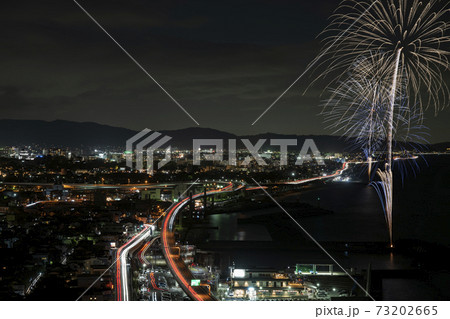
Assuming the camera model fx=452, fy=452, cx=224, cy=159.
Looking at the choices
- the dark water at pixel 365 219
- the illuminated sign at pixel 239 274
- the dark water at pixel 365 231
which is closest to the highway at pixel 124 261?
the illuminated sign at pixel 239 274

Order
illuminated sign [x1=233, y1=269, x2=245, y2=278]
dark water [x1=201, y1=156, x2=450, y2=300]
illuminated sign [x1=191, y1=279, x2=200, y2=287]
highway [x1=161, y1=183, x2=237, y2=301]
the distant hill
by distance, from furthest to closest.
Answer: the distant hill < dark water [x1=201, y1=156, x2=450, y2=300] < illuminated sign [x1=233, y1=269, x2=245, y2=278] < illuminated sign [x1=191, y1=279, x2=200, y2=287] < highway [x1=161, y1=183, x2=237, y2=301]

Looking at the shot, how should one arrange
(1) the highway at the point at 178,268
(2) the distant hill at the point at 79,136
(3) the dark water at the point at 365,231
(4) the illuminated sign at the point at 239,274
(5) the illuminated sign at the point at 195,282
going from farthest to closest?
(2) the distant hill at the point at 79,136
(3) the dark water at the point at 365,231
(4) the illuminated sign at the point at 239,274
(5) the illuminated sign at the point at 195,282
(1) the highway at the point at 178,268

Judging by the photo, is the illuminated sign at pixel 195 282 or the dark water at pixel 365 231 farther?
the dark water at pixel 365 231

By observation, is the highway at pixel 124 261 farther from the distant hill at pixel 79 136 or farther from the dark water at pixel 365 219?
the distant hill at pixel 79 136

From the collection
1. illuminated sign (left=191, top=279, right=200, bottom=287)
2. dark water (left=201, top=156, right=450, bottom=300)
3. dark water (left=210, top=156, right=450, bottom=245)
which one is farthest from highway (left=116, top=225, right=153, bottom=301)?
dark water (left=210, top=156, right=450, bottom=245)

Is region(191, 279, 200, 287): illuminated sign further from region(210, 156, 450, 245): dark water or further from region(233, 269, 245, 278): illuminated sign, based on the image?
region(210, 156, 450, 245): dark water

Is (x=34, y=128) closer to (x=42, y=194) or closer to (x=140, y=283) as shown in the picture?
(x=42, y=194)

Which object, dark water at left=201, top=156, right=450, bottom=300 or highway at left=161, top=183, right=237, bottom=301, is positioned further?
dark water at left=201, top=156, right=450, bottom=300

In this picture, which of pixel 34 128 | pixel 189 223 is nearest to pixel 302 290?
pixel 189 223

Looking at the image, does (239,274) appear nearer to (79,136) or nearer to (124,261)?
(124,261)

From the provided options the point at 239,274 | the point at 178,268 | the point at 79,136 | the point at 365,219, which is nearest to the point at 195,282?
the point at 239,274
